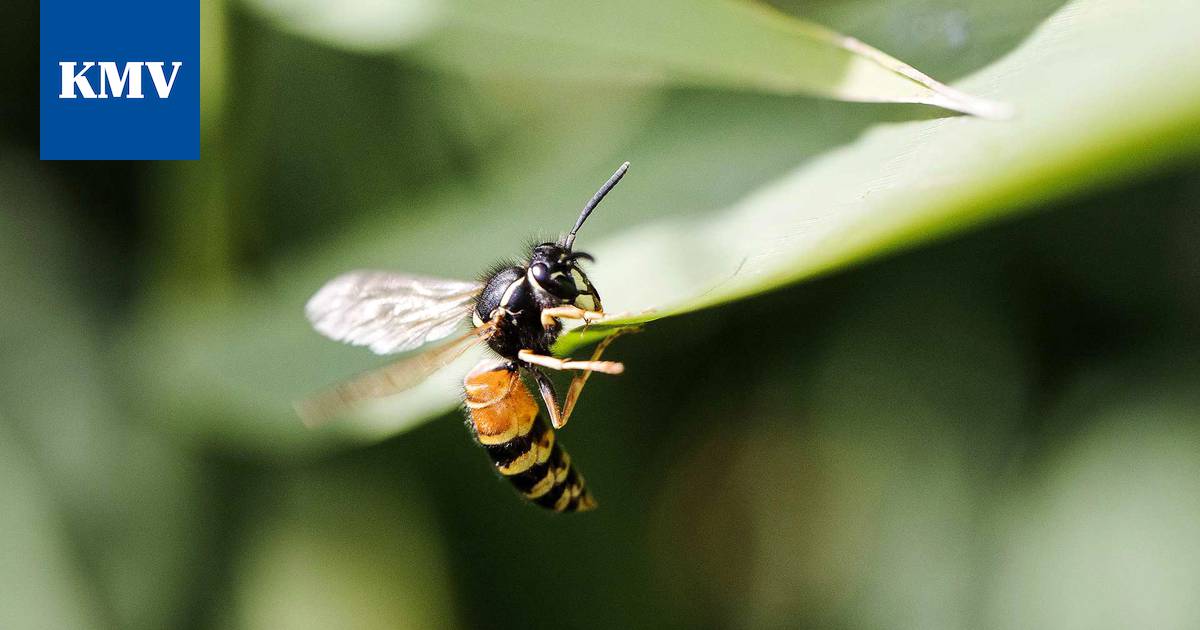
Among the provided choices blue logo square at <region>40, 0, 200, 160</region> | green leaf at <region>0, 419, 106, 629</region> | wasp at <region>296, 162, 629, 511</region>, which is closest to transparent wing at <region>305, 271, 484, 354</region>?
wasp at <region>296, 162, 629, 511</region>

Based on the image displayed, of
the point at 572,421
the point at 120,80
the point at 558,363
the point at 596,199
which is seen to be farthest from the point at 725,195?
the point at 120,80

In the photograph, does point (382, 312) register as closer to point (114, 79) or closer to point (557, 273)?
point (557, 273)

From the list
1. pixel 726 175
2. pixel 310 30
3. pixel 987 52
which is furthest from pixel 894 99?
pixel 310 30

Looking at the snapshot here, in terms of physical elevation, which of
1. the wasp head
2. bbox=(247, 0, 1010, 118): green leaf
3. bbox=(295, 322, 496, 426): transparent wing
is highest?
bbox=(247, 0, 1010, 118): green leaf

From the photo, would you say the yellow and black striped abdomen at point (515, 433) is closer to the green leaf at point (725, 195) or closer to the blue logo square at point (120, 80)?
the green leaf at point (725, 195)

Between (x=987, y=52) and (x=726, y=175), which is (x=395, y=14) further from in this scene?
(x=987, y=52)

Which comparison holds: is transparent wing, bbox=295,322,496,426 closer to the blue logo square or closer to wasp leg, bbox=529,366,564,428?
wasp leg, bbox=529,366,564,428

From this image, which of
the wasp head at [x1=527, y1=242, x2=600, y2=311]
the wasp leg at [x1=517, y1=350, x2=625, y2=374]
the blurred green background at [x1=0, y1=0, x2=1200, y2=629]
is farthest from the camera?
the blurred green background at [x1=0, y1=0, x2=1200, y2=629]
